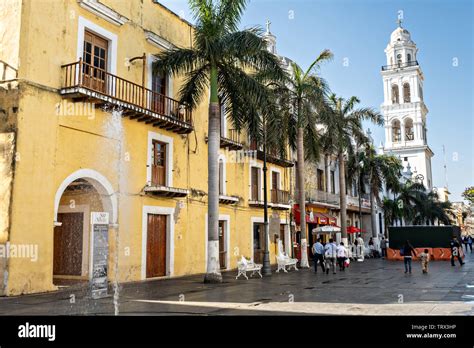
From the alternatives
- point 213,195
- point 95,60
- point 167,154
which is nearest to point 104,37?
point 95,60

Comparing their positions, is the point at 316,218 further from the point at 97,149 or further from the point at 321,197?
the point at 97,149

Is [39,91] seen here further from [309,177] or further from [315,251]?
[309,177]

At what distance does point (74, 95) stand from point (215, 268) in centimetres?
750

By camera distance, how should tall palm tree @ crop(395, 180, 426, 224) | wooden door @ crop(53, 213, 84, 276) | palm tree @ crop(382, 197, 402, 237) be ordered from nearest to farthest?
wooden door @ crop(53, 213, 84, 276)
palm tree @ crop(382, 197, 402, 237)
tall palm tree @ crop(395, 180, 426, 224)

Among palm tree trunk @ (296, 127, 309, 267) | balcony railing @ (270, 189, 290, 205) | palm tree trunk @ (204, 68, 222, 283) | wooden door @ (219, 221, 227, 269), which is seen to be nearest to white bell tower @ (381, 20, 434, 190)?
balcony railing @ (270, 189, 290, 205)

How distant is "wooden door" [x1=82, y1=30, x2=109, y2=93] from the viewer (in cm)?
1614

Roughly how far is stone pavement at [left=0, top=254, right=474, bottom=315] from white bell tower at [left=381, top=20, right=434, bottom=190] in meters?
60.2

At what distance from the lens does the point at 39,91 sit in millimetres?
14242

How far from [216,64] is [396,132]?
208 feet

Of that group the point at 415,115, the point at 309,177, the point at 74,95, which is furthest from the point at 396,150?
the point at 74,95

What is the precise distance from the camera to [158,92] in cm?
1980

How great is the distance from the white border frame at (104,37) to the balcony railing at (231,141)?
292 inches

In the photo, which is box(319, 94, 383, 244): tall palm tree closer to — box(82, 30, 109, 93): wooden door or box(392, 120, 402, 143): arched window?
box(82, 30, 109, 93): wooden door

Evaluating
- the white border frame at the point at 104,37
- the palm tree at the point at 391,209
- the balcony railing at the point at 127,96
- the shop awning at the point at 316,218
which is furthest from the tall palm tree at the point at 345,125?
the palm tree at the point at 391,209
